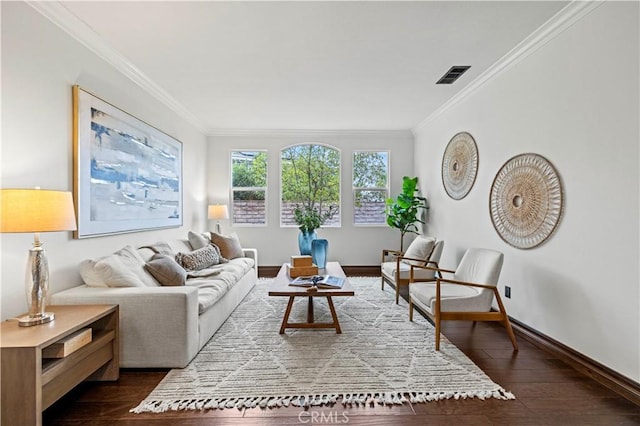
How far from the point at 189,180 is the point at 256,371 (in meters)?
3.67

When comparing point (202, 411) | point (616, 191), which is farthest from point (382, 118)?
point (202, 411)

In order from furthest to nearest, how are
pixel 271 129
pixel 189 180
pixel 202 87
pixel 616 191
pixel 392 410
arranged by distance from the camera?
1. pixel 271 129
2. pixel 189 180
3. pixel 202 87
4. pixel 616 191
5. pixel 392 410

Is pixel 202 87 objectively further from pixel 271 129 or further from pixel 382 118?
pixel 382 118

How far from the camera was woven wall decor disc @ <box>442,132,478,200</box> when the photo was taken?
412 cm

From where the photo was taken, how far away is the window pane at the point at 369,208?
6.36m

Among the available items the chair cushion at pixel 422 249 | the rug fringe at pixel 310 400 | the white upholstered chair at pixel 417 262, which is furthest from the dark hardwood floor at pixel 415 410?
the chair cushion at pixel 422 249

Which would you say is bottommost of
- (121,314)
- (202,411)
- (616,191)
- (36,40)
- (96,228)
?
(202,411)

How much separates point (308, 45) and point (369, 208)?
385 cm

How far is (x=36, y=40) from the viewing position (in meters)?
2.31

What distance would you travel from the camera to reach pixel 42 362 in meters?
1.81

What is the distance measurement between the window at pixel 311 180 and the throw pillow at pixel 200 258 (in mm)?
2026

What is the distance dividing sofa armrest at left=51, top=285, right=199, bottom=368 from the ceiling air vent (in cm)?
336

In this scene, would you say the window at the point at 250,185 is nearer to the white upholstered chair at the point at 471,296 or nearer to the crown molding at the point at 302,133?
the crown molding at the point at 302,133

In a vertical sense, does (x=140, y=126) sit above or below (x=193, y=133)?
below
